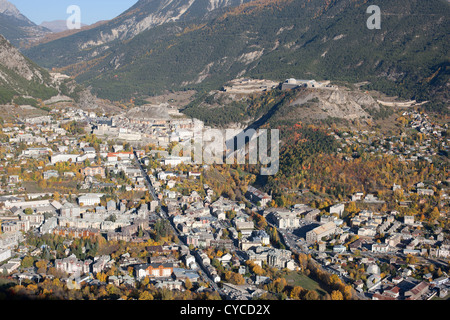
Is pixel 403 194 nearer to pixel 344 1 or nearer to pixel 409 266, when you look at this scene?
pixel 409 266

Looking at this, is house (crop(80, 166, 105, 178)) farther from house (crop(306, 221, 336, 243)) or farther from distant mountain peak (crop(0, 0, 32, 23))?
distant mountain peak (crop(0, 0, 32, 23))

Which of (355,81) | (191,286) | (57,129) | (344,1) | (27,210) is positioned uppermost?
(344,1)

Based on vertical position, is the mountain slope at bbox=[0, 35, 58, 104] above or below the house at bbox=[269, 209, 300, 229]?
above

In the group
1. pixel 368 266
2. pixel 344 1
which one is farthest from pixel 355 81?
pixel 368 266

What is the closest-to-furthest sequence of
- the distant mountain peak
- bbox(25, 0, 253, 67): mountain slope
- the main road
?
the main road → bbox(25, 0, 253, 67): mountain slope → the distant mountain peak

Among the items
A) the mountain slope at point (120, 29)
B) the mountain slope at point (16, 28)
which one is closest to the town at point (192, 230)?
the mountain slope at point (120, 29)

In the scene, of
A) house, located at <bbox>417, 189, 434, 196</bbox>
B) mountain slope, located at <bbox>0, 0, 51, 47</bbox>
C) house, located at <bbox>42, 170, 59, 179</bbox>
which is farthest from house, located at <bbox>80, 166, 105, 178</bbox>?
mountain slope, located at <bbox>0, 0, 51, 47</bbox>

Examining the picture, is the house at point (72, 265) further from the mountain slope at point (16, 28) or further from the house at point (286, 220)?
the mountain slope at point (16, 28)
